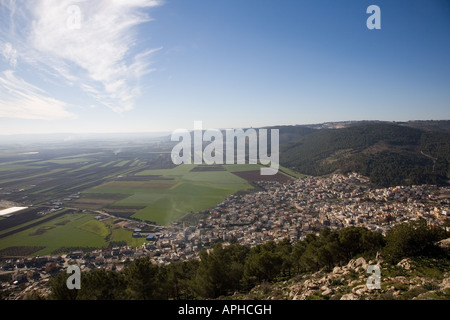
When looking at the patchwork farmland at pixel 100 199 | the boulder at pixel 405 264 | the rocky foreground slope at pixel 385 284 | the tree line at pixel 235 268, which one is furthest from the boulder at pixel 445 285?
the patchwork farmland at pixel 100 199

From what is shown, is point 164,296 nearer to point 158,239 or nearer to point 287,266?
point 287,266

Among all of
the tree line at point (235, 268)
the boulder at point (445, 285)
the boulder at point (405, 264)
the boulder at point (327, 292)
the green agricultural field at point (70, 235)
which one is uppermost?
the boulder at point (445, 285)

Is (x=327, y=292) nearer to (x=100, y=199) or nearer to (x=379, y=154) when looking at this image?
(x=100, y=199)

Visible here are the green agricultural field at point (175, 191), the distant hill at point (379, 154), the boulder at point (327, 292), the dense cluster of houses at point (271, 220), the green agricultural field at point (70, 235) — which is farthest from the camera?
the distant hill at point (379, 154)

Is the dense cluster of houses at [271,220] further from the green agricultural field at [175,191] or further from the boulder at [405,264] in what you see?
the boulder at [405,264]

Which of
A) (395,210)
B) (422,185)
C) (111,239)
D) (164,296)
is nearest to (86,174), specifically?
(111,239)

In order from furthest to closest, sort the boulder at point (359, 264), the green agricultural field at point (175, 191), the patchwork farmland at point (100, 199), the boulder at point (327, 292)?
the green agricultural field at point (175, 191)
the patchwork farmland at point (100, 199)
the boulder at point (359, 264)
the boulder at point (327, 292)

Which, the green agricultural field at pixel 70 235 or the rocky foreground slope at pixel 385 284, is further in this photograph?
the green agricultural field at pixel 70 235
